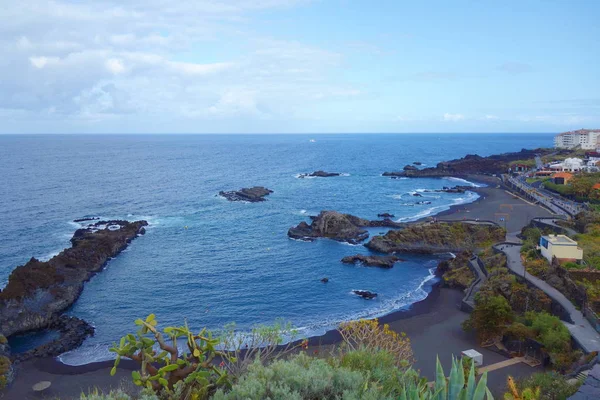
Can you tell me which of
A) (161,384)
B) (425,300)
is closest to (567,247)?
(425,300)

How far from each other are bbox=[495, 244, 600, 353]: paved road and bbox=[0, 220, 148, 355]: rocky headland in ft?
103

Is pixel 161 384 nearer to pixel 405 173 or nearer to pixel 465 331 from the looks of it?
pixel 465 331

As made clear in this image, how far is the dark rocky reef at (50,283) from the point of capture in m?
34.7

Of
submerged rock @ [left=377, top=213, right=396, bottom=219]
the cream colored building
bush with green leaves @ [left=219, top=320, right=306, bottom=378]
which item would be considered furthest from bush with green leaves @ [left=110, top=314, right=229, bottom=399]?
submerged rock @ [left=377, top=213, right=396, bottom=219]

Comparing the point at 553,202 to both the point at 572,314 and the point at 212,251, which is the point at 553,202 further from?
the point at 212,251

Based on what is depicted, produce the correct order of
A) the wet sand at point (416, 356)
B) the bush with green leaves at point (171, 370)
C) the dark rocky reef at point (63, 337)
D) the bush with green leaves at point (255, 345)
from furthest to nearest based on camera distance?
the dark rocky reef at point (63, 337), the wet sand at point (416, 356), the bush with green leaves at point (255, 345), the bush with green leaves at point (171, 370)

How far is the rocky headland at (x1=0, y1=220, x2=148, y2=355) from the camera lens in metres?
33.8

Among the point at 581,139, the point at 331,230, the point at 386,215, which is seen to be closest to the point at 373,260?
the point at 331,230

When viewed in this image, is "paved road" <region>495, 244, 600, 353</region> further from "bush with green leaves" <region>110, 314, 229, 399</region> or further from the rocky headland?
the rocky headland

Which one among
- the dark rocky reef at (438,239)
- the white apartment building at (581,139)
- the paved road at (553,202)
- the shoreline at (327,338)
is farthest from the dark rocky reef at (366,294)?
the white apartment building at (581,139)

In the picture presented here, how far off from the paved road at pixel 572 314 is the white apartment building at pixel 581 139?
12667 cm

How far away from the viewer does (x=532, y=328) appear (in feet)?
91.3

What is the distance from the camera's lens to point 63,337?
3278 centimetres

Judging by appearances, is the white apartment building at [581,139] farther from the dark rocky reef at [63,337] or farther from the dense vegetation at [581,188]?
the dark rocky reef at [63,337]
